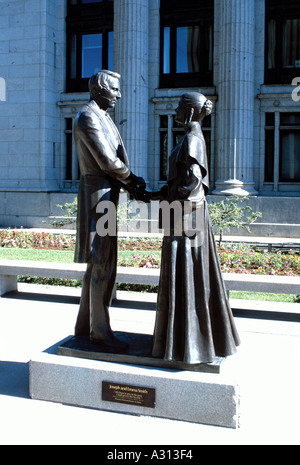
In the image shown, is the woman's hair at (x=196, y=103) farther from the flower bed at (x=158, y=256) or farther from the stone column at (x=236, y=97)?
the stone column at (x=236, y=97)

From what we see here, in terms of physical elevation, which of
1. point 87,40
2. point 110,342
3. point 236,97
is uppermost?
point 87,40

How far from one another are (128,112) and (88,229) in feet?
51.3

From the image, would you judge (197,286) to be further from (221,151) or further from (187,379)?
(221,151)

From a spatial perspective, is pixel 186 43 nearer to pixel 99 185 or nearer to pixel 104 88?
pixel 104 88

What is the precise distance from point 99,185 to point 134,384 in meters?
1.70

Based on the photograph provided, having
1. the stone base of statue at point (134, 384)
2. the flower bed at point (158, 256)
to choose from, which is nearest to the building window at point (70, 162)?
the flower bed at point (158, 256)

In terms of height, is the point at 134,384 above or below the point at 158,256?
below

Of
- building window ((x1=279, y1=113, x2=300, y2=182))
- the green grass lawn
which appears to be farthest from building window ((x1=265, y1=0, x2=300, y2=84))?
the green grass lawn

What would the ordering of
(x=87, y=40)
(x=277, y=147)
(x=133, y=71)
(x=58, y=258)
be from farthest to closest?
(x=87, y=40)
(x=277, y=147)
(x=133, y=71)
(x=58, y=258)

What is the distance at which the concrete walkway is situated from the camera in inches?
156

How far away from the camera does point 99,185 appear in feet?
14.9

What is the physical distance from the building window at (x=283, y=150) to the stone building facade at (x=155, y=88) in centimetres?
4

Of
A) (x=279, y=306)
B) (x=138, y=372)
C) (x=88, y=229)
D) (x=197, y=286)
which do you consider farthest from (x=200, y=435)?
(x=279, y=306)

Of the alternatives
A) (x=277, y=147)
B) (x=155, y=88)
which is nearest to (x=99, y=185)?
(x=277, y=147)
